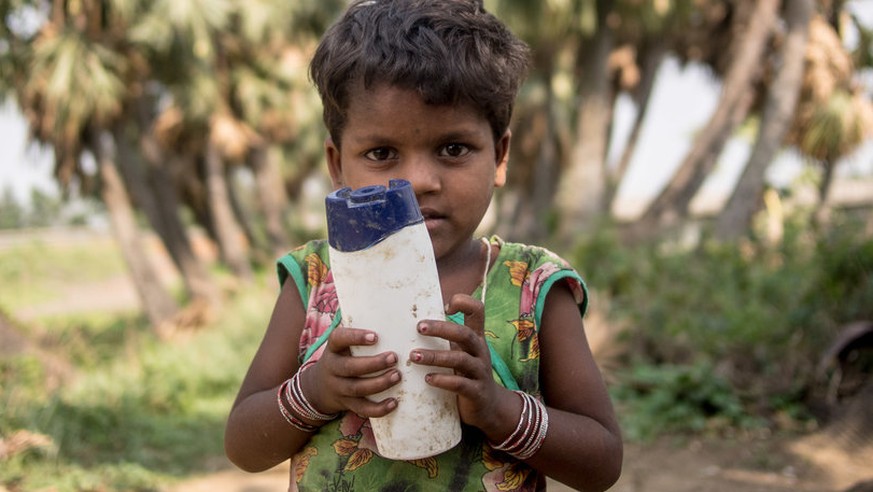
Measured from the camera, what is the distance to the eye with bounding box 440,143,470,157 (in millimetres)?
1493

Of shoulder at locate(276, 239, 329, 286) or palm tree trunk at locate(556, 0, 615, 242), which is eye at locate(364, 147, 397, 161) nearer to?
shoulder at locate(276, 239, 329, 286)

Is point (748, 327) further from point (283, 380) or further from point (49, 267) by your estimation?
point (49, 267)

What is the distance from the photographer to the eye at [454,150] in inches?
58.8

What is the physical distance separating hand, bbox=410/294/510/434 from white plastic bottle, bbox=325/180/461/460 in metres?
0.02

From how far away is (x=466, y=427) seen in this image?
58.2 inches

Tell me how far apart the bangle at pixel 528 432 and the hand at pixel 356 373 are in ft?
0.77

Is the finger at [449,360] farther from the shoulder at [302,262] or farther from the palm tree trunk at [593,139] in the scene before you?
the palm tree trunk at [593,139]

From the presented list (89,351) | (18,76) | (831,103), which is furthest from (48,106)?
(831,103)

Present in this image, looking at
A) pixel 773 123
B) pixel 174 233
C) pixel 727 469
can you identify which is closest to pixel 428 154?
pixel 727 469

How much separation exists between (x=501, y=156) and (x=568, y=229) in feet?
37.7

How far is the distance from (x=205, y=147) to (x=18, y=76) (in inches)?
211

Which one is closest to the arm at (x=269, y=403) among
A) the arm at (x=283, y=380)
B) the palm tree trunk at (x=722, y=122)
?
the arm at (x=283, y=380)

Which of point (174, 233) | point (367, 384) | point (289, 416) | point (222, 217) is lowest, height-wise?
point (222, 217)

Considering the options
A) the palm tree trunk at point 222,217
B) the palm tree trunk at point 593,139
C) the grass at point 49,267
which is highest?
the palm tree trunk at point 593,139
